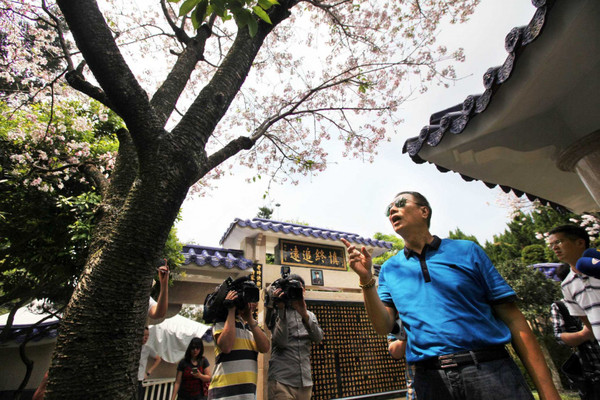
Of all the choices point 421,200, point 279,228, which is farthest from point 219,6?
point 279,228

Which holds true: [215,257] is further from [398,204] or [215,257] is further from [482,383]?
[482,383]

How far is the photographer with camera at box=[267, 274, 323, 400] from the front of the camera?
136 inches

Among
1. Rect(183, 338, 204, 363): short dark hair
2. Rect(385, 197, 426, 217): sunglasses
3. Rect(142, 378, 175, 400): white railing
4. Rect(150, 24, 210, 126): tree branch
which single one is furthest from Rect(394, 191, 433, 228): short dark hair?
Rect(142, 378, 175, 400): white railing

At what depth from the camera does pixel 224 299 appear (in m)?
2.66

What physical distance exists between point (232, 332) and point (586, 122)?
4046 mm

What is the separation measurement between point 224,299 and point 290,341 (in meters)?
1.52

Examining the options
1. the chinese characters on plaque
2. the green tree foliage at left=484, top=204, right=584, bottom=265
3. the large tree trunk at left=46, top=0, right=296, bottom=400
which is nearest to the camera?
the large tree trunk at left=46, top=0, right=296, bottom=400

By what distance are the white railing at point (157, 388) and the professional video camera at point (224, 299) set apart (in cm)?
645

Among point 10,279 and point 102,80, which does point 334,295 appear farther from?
point 10,279

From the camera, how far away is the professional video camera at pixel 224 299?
2.65 meters

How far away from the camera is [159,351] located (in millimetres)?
7367

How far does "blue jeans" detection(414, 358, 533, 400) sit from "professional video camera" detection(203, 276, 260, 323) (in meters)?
1.82

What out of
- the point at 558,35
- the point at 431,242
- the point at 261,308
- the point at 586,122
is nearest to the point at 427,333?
the point at 431,242

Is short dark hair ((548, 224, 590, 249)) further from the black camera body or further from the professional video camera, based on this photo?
the professional video camera
